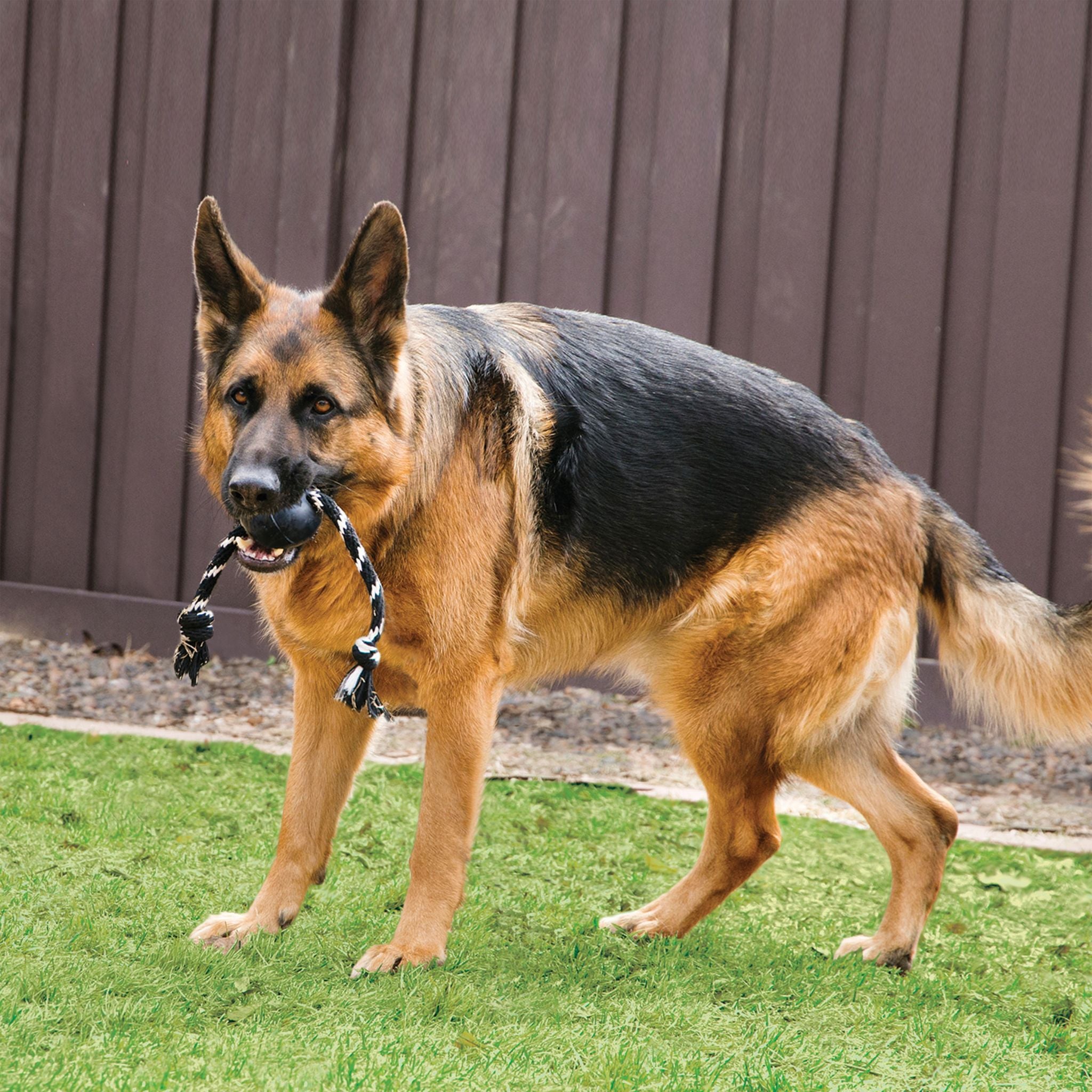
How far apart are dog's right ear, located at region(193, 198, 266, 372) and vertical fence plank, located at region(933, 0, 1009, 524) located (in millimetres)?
4116

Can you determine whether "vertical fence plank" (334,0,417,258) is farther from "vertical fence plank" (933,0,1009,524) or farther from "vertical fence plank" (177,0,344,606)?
"vertical fence plank" (933,0,1009,524)

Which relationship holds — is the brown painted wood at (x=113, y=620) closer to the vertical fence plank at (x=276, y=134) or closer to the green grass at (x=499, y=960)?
the vertical fence plank at (x=276, y=134)

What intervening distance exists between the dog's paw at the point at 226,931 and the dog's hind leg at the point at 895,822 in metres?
1.56

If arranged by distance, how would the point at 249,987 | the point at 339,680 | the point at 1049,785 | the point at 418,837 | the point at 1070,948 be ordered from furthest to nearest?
the point at 1049,785 → the point at 1070,948 → the point at 339,680 → the point at 418,837 → the point at 249,987

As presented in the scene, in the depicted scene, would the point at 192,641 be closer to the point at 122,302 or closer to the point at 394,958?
the point at 394,958

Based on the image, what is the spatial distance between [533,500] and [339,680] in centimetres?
72

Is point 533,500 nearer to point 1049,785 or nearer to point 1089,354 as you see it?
point 1049,785

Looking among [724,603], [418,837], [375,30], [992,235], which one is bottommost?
[418,837]

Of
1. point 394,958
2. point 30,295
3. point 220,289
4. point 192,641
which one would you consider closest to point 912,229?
point 220,289

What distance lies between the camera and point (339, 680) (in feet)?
10.5

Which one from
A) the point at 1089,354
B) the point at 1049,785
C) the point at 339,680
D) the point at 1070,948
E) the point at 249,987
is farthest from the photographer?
the point at 1089,354

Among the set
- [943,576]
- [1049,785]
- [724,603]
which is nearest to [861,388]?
[1049,785]

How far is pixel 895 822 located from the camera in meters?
3.39

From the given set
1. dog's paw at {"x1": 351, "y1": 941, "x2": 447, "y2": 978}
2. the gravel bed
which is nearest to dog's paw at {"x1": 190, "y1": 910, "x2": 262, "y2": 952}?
dog's paw at {"x1": 351, "y1": 941, "x2": 447, "y2": 978}
